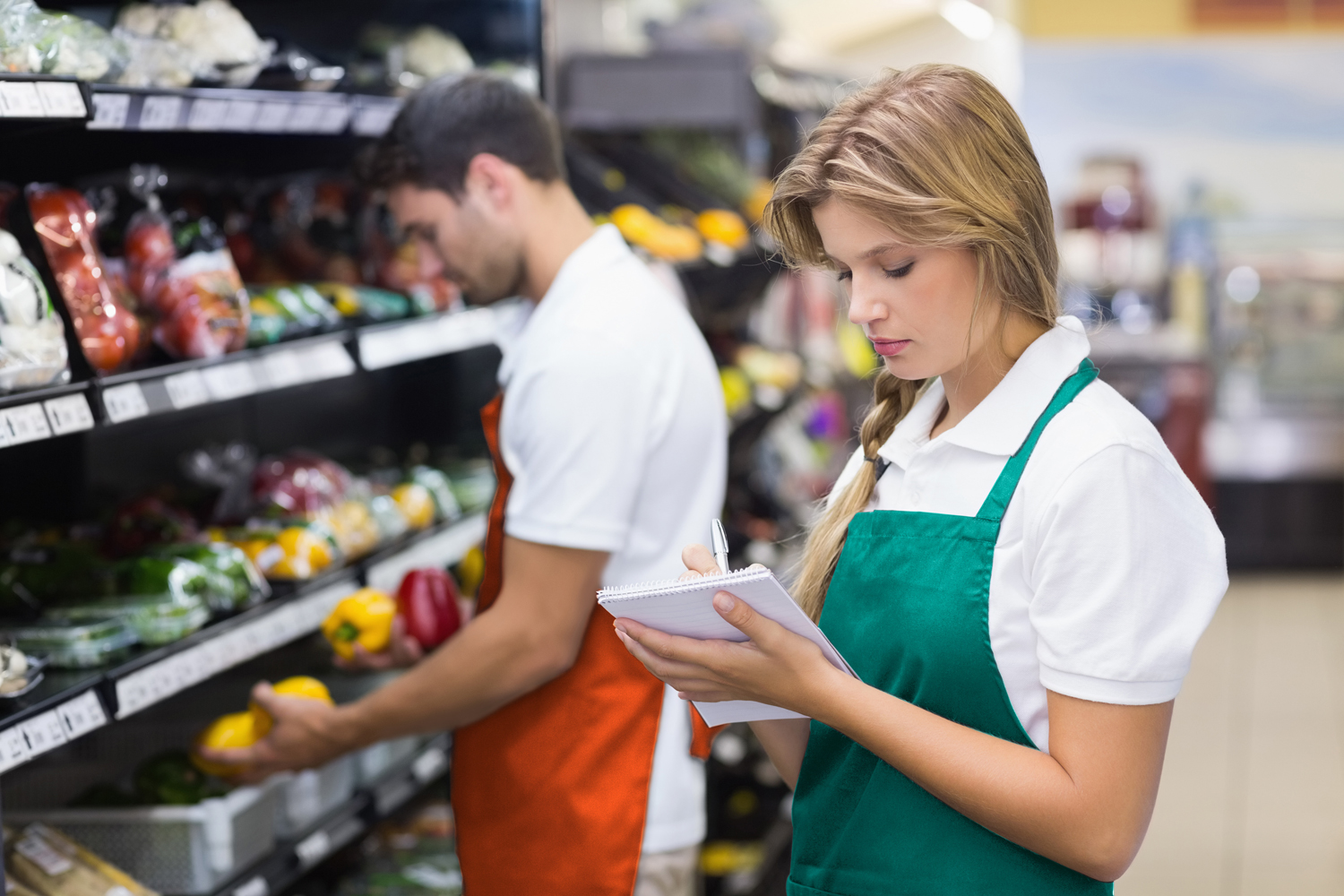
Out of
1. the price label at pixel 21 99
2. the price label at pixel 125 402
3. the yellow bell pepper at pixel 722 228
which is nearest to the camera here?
the price label at pixel 21 99

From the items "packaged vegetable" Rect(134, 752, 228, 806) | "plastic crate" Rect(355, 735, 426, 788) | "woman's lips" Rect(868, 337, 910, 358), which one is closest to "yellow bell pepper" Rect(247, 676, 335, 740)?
"packaged vegetable" Rect(134, 752, 228, 806)

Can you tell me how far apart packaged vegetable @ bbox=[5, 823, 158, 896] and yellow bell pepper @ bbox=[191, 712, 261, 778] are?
0.27 meters

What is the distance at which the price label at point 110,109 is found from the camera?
5.41 feet

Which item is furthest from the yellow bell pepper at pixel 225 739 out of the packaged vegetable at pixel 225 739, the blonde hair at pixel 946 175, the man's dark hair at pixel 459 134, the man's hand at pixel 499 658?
the blonde hair at pixel 946 175

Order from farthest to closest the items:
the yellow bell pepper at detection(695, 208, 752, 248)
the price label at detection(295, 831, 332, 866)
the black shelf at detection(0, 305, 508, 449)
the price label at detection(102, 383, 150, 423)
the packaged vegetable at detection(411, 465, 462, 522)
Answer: the yellow bell pepper at detection(695, 208, 752, 248) < the packaged vegetable at detection(411, 465, 462, 522) < the price label at detection(295, 831, 332, 866) < the price label at detection(102, 383, 150, 423) < the black shelf at detection(0, 305, 508, 449)

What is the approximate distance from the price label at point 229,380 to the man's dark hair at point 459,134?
0.36 meters

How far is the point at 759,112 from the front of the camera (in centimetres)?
409

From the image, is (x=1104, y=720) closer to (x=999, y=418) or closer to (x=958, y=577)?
(x=958, y=577)

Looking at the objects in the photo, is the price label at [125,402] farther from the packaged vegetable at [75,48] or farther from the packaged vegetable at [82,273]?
the packaged vegetable at [75,48]

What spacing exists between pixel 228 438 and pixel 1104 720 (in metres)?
2.06

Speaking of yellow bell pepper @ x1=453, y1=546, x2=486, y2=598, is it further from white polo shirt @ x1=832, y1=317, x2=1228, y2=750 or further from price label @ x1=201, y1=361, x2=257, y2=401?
white polo shirt @ x1=832, y1=317, x2=1228, y2=750

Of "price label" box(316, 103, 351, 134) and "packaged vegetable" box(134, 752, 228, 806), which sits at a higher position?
"price label" box(316, 103, 351, 134)

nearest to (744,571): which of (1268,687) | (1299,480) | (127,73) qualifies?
(127,73)

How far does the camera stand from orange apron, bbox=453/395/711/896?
2018mm
